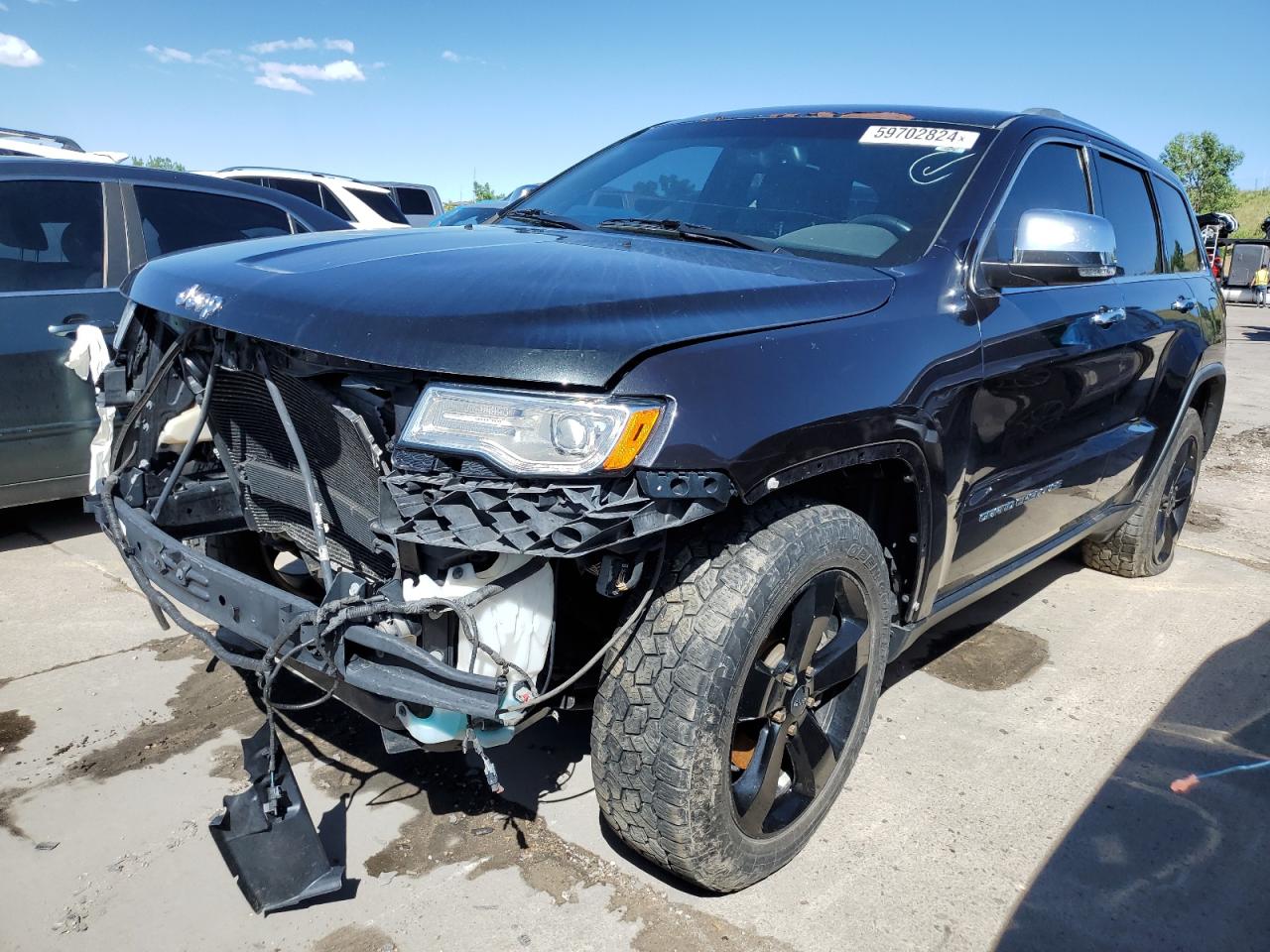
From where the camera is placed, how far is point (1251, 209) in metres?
54.9

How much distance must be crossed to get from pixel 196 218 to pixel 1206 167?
6007 centimetres

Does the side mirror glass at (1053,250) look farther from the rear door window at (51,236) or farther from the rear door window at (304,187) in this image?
the rear door window at (304,187)

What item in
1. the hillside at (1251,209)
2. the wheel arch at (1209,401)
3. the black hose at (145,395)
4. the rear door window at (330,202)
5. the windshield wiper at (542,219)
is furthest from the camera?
the hillside at (1251,209)

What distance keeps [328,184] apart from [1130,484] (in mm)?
9584

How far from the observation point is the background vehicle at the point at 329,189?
1073 cm

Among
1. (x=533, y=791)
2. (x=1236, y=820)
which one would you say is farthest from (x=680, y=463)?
(x=1236, y=820)

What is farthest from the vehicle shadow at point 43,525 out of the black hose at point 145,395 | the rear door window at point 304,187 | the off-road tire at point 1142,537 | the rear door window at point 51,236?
the rear door window at point 304,187

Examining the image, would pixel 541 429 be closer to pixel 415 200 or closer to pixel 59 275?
pixel 59 275

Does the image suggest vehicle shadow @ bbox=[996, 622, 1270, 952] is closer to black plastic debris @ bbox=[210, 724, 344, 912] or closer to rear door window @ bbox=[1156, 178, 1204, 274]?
black plastic debris @ bbox=[210, 724, 344, 912]

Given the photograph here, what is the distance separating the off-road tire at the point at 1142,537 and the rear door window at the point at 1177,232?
69cm

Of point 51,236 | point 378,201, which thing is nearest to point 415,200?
point 378,201

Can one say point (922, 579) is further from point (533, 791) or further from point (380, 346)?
point (380, 346)

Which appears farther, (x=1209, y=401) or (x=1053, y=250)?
(x=1209, y=401)

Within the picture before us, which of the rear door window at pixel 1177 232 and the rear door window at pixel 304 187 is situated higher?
the rear door window at pixel 304 187
